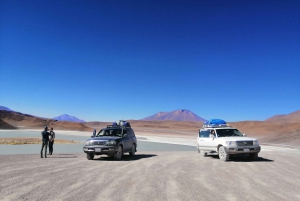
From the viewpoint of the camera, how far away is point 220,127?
17656 millimetres

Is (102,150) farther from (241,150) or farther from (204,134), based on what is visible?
(241,150)

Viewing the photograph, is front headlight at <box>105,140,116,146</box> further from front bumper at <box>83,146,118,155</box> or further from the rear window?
the rear window

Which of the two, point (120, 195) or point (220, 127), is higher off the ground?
point (220, 127)

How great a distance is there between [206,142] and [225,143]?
210cm

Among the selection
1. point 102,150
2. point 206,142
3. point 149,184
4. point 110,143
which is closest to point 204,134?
point 206,142

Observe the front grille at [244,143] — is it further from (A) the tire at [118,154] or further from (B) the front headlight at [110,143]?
(B) the front headlight at [110,143]

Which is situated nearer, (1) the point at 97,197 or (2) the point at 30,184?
(1) the point at 97,197

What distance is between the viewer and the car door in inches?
644

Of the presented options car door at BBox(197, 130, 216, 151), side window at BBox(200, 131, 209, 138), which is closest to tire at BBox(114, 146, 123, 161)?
car door at BBox(197, 130, 216, 151)

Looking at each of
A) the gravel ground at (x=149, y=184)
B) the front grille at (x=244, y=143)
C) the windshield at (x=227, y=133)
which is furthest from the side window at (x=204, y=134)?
the gravel ground at (x=149, y=184)

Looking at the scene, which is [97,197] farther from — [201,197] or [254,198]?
[254,198]

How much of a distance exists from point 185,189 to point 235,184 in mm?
1704

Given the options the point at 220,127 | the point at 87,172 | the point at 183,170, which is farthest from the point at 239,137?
the point at 87,172

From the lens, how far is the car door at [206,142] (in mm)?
16350
